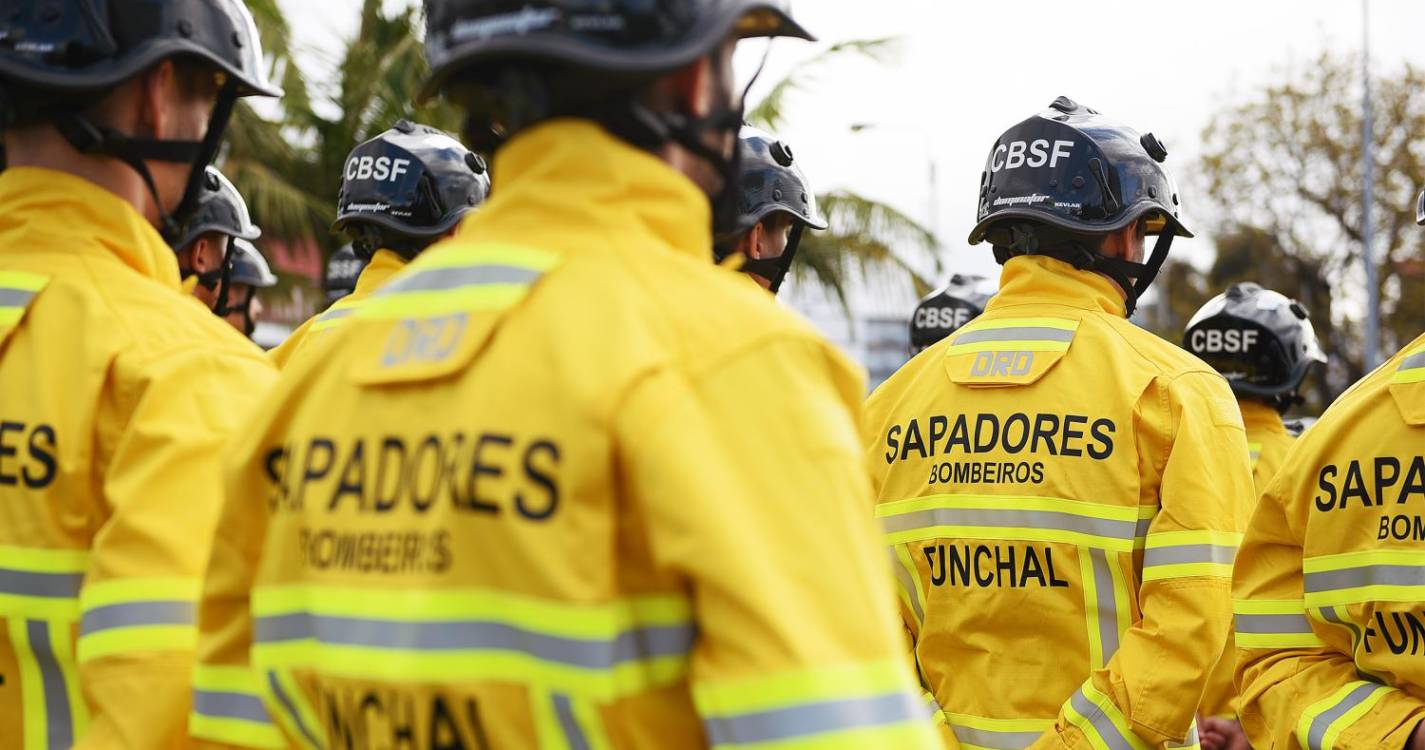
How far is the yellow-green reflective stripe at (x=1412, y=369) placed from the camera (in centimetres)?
431

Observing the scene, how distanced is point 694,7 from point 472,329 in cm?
57

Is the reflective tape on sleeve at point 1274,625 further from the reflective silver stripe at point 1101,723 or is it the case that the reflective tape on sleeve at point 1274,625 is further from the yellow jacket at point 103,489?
the yellow jacket at point 103,489

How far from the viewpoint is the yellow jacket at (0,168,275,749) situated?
3.09 m

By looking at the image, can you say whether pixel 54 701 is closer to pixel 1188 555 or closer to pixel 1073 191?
pixel 1188 555

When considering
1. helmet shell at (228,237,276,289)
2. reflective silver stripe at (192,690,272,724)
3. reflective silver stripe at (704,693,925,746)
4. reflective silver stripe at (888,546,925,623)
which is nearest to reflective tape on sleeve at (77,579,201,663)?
reflective silver stripe at (192,690,272,724)

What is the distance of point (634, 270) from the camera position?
234 cm

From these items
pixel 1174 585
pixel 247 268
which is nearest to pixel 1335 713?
pixel 1174 585

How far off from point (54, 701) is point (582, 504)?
5.33 ft

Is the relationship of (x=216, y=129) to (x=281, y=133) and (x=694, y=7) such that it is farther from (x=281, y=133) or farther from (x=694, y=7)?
(x=281, y=133)

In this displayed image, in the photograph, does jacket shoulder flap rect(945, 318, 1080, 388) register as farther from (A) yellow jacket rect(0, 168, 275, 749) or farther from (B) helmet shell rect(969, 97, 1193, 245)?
(A) yellow jacket rect(0, 168, 275, 749)

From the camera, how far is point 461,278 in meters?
2.46

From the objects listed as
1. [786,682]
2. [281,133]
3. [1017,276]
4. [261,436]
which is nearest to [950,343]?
[1017,276]

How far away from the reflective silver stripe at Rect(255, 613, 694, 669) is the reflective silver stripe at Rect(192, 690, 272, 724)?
0.41m

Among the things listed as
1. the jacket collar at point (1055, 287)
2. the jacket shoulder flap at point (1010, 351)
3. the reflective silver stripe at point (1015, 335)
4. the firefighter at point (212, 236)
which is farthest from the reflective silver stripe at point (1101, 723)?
the firefighter at point (212, 236)
